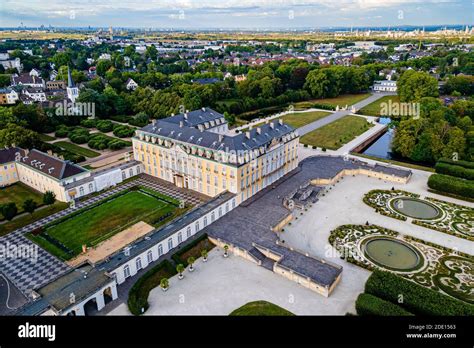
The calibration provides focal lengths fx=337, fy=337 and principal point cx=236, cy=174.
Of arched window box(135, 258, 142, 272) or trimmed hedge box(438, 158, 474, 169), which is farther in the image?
trimmed hedge box(438, 158, 474, 169)

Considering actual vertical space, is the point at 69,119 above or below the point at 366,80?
below

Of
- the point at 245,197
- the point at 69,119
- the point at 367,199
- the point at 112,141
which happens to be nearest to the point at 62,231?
the point at 245,197

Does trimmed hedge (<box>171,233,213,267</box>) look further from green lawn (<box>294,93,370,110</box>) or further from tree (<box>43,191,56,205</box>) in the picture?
green lawn (<box>294,93,370,110</box>)

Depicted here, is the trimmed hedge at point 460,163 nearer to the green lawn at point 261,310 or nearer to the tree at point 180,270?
the green lawn at point 261,310

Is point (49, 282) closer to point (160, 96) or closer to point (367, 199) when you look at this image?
point (367, 199)

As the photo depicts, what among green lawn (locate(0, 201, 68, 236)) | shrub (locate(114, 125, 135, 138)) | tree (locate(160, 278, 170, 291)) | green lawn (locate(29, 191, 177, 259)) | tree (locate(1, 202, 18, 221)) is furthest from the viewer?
shrub (locate(114, 125, 135, 138))

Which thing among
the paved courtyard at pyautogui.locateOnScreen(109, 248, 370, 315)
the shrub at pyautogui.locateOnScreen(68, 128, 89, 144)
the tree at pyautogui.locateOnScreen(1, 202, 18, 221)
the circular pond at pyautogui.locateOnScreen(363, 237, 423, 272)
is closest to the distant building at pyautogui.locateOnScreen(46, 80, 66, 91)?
the shrub at pyautogui.locateOnScreen(68, 128, 89, 144)

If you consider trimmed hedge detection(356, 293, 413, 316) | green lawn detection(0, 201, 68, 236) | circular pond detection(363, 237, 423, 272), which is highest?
green lawn detection(0, 201, 68, 236)

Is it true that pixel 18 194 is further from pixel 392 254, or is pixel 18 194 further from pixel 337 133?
pixel 337 133
